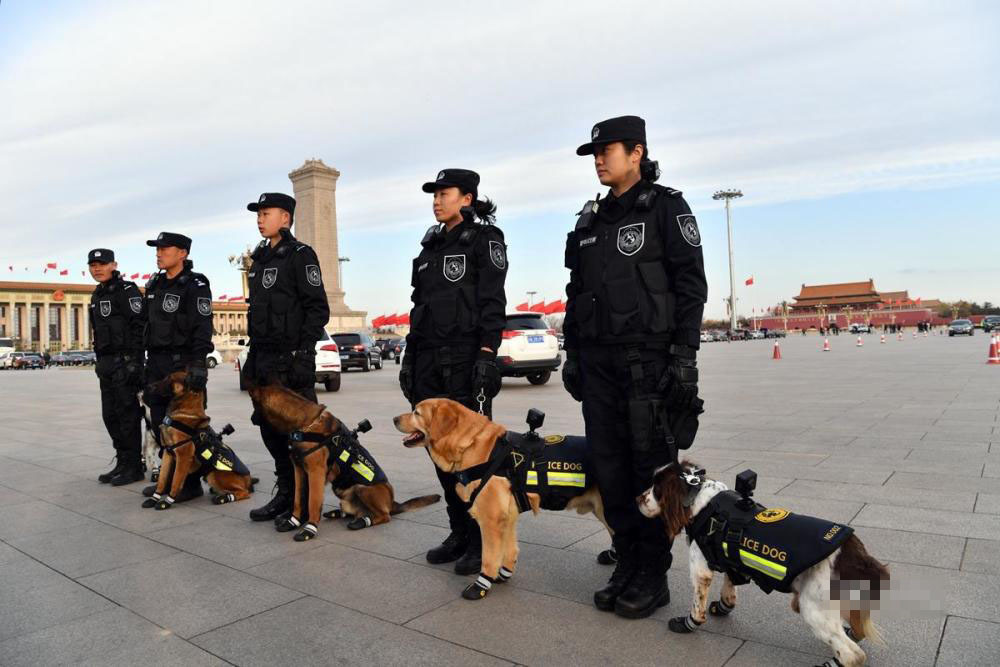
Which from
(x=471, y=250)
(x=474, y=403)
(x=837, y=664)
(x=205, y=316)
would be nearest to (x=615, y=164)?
(x=471, y=250)

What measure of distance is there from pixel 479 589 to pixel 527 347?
11365mm

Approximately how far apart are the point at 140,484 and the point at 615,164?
5313mm

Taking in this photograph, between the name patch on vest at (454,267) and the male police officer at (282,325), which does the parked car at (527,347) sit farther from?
the name patch on vest at (454,267)

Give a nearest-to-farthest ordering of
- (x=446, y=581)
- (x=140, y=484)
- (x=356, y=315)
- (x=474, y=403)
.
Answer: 1. (x=446, y=581)
2. (x=474, y=403)
3. (x=140, y=484)
4. (x=356, y=315)

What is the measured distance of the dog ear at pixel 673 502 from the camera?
9.25 feet

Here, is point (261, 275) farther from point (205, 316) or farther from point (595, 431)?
point (595, 431)

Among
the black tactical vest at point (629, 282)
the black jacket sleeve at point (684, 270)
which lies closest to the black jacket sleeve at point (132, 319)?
the black tactical vest at point (629, 282)

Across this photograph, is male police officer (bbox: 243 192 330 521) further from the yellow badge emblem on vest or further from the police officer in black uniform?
the yellow badge emblem on vest

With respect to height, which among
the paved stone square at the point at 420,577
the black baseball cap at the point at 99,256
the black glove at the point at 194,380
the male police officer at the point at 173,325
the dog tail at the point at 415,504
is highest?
the black baseball cap at the point at 99,256

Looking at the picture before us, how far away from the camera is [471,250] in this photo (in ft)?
13.1

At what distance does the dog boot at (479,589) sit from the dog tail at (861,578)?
1598 mm

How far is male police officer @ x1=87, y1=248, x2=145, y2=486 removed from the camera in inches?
249

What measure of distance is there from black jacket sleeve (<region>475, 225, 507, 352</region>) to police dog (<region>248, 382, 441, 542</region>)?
137 cm

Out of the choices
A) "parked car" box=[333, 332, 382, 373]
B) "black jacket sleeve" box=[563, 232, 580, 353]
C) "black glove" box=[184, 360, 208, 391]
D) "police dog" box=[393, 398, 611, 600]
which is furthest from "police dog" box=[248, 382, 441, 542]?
"parked car" box=[333, 332, 382, 373]
